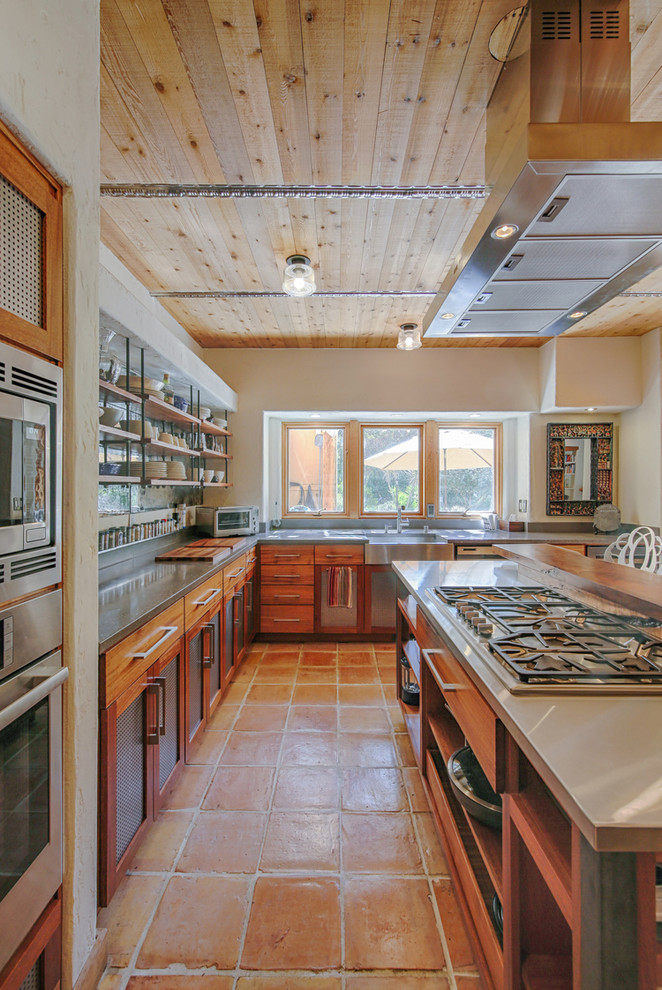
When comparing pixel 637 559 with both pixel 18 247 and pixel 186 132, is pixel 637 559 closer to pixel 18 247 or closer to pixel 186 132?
pixel 186 132

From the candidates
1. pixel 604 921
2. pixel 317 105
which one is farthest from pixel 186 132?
pixel 604 921

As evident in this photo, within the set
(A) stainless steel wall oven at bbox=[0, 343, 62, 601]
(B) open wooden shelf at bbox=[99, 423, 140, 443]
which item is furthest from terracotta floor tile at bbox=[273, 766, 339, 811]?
(B) open wooden shelf at bbox=[99, 423, 140, 443]

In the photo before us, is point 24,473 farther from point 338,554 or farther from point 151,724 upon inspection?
point 338,554

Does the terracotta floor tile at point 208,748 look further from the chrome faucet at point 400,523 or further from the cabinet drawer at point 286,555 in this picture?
the chrome faucet at point 400,523

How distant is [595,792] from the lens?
2.10 ft

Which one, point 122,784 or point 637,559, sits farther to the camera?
point 637,559

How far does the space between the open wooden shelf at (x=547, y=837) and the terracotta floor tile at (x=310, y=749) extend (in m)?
1.49

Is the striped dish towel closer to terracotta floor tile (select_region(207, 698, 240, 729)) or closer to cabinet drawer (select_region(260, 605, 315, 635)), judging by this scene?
cabinet drawer (select_region(260, 605, 315, 635))

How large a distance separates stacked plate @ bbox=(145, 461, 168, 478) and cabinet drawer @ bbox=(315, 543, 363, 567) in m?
1.59

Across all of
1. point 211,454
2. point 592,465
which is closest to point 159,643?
point 211,454

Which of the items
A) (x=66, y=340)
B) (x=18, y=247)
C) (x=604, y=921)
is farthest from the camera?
(x=66, y=340)

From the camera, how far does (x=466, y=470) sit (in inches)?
193

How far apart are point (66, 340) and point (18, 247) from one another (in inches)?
8.7

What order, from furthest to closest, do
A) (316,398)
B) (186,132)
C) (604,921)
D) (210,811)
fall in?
(316,398)
(210,811)
(186,132)
(604,921)
